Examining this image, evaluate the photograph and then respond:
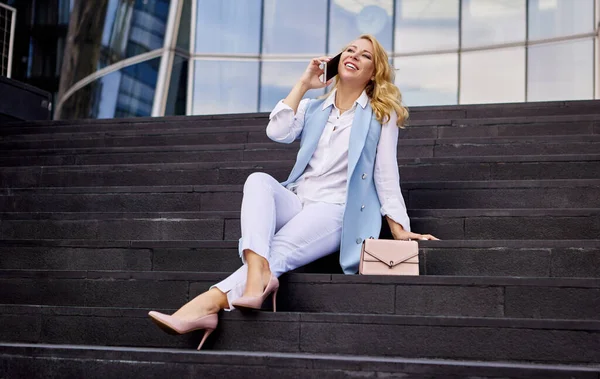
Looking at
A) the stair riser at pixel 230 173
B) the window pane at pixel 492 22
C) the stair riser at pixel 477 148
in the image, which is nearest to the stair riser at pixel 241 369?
the stair riser at pixel 230 173

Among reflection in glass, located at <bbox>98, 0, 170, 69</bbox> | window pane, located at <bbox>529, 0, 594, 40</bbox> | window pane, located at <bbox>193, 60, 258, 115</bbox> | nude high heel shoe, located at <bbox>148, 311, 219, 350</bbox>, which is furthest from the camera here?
window pane, located at <bbox>193, 60, 258, 115</bbox>

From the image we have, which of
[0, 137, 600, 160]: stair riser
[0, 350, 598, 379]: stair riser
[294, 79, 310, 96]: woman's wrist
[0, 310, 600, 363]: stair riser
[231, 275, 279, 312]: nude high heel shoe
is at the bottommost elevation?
[0, 350, 598, 379]: stair riser

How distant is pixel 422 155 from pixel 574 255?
91.1 inches

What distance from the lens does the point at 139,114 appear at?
17609 mm

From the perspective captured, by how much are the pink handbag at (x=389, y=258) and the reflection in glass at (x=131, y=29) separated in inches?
522

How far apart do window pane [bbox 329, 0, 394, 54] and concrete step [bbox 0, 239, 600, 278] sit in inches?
585

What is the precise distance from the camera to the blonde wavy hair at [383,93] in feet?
17.4

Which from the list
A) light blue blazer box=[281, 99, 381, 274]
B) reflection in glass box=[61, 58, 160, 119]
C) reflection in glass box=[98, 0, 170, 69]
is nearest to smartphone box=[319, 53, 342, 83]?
light blue blazer box=[281, 99, 381, 274]

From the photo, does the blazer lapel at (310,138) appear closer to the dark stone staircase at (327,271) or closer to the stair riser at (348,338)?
the dark stone staircase at (327,271)

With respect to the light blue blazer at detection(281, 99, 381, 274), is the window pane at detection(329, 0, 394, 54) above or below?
above

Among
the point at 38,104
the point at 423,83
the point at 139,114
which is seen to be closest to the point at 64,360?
the point at 38,104

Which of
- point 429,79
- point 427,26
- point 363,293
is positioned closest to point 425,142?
point 363,293

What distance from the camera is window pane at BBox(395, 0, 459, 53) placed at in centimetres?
1920

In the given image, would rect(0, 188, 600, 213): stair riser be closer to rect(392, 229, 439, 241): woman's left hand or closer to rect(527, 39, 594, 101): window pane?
rect(392, 229, 439, 241): woman's left hand
